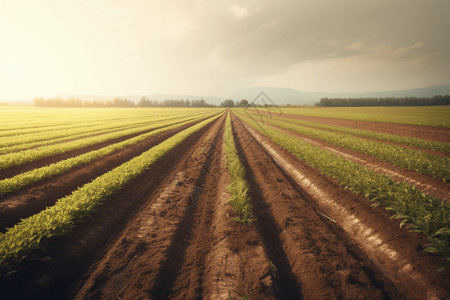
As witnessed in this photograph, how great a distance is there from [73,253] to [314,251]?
5799 mm

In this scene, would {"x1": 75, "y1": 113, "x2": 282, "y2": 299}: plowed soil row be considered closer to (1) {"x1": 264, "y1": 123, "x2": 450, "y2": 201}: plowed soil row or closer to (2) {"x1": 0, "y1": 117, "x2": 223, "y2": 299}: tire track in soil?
(2) {"x1": 0, "y1": 117, "x2": 223, "y2": 299}: tire track in soil

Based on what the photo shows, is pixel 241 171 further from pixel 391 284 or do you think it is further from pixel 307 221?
pixel 391 284

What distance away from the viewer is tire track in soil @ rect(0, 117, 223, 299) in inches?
123

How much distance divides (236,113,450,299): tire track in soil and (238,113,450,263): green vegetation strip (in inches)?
8.8

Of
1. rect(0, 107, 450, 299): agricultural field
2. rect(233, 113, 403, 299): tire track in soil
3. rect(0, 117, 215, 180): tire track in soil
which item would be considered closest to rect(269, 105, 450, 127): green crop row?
rect(0, 107, 450, 299): agricultural field

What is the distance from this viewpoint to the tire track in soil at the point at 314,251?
324 centimetres

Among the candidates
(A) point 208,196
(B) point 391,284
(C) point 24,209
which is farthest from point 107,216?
(B) point 391,284

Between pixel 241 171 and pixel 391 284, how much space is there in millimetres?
6152

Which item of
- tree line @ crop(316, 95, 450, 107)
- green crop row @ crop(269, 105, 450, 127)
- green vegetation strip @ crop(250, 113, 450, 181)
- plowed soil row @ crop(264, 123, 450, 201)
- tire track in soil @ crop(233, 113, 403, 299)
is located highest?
tree line @ crop(316, 95, 450, 107)

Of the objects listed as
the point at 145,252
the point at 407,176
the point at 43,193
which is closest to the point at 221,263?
the point at 145,252

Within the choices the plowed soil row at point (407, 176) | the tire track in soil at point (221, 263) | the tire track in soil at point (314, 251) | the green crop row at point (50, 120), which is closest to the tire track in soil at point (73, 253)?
the tire track in soil at point (221, 263)

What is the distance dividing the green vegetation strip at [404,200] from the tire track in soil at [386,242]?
22 cm

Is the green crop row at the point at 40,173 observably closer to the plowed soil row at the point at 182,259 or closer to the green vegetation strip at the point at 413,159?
the plowed soil row at the point at 182,259

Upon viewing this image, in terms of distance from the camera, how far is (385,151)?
10.8 m
